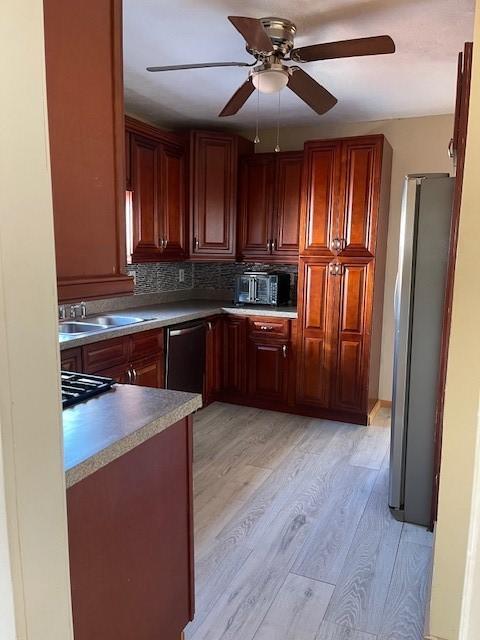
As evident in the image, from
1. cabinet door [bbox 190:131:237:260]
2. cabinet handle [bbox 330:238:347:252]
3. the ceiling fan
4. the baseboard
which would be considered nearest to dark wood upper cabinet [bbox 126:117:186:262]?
cabinet door [bbox 190:131:237:260]

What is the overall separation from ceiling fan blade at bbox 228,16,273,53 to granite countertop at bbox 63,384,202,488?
1.43 m

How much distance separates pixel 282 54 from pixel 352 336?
6.84 ft

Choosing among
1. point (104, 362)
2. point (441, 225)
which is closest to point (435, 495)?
point (441, 225)

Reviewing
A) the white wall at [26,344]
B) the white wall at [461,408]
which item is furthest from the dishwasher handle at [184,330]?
the white wall at [26,344]

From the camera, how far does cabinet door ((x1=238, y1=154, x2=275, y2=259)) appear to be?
13.2ft

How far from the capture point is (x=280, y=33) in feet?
7.33

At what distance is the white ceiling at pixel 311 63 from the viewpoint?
2.07m

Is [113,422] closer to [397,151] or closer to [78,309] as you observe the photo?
[78,309]

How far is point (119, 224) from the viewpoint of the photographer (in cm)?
121

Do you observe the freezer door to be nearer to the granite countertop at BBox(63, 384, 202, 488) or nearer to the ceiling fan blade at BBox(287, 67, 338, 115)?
the ceiling fan blade at BBox(287, 67, 338, 115)

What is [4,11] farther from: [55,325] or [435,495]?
[435,495]

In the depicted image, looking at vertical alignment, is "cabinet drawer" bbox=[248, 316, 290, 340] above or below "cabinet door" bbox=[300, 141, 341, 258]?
below

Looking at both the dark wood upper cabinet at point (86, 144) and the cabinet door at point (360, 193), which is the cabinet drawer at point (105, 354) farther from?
the cabinet door at point (360, 193)

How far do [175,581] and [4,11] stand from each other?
1.58m
